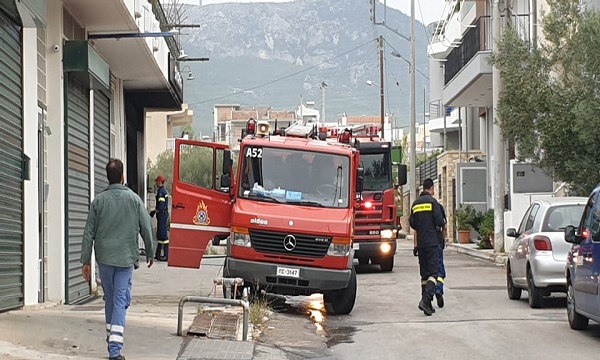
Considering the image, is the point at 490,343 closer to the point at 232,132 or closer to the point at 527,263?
the point at 527,263

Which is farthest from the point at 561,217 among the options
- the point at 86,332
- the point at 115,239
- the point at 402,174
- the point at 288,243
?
the point at 115,239

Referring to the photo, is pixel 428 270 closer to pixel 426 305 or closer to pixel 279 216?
pixel 426 305

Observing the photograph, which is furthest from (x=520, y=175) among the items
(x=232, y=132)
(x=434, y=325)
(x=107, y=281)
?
(x=232, y=132)

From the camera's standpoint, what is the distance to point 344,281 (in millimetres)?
16281

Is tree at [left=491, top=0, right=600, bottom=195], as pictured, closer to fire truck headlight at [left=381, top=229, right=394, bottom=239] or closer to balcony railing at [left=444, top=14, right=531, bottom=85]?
fire truck headlight at [left=381, top=229, right=394, bottom=239]

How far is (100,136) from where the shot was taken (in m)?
20.4


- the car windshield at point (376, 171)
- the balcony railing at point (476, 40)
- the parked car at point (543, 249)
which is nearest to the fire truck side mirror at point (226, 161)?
the parked car at point (543, 249)

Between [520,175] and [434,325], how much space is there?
17.2 m

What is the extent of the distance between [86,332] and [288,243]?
15.3 ft

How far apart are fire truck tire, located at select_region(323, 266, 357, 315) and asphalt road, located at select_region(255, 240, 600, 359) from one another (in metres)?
0.17

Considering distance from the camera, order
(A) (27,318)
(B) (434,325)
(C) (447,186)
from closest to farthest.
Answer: (A) (27,318) → (B) (434,325) → (C) (447,186)

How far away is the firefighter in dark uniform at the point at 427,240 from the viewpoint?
16281 millimetres

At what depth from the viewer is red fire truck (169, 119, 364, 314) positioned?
16203 millimetres

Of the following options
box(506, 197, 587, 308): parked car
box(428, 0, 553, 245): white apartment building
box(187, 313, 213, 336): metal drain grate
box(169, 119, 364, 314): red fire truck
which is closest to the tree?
box(428, 0, 553, 245): white apartment building
